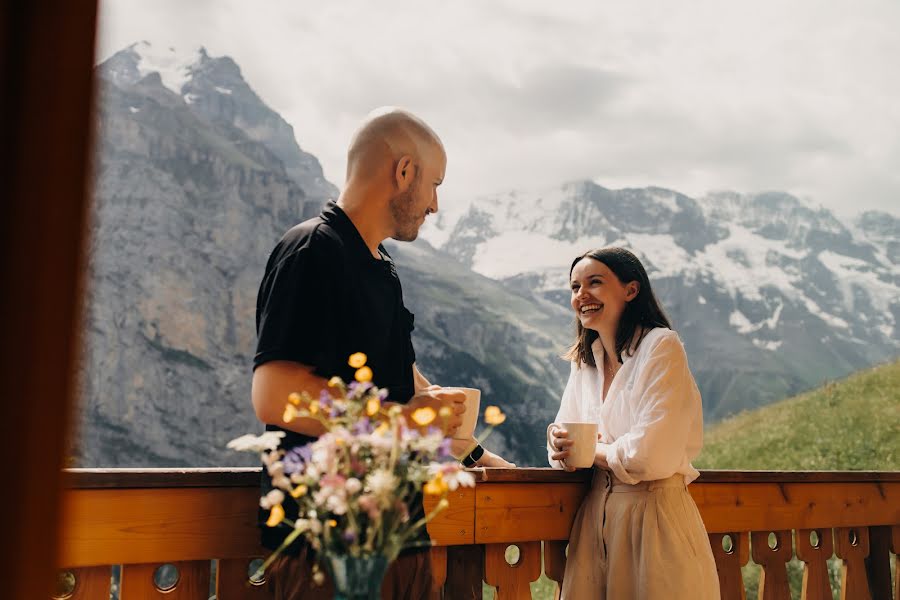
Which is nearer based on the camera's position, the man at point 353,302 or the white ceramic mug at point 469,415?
the man at point 353,302

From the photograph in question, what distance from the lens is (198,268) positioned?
137 ft

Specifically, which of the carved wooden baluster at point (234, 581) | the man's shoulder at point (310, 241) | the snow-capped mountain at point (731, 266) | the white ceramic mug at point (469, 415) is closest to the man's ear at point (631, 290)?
the white ceramic mug at point (469, 415)

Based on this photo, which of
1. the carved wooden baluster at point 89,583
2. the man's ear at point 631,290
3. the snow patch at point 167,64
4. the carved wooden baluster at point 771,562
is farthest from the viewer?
the snow patch at point 167,64

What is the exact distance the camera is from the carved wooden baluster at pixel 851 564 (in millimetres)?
2539

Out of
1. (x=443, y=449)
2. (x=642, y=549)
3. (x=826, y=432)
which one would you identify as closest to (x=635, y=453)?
(x=642, y=549)

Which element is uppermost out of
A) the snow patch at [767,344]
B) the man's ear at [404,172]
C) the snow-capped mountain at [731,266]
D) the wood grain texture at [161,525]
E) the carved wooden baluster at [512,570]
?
the snow-capped mountain at [731,266]

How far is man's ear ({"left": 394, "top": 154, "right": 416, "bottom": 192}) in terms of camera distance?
62.0 inches

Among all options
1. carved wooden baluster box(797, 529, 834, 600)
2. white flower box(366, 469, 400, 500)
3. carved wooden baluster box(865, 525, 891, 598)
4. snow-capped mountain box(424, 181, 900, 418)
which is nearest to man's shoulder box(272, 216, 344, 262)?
white flower box(366, 469, 400, 500)

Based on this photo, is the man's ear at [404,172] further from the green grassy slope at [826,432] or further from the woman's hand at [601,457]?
the green grassy slope at [826,432]

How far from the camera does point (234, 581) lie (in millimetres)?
1569

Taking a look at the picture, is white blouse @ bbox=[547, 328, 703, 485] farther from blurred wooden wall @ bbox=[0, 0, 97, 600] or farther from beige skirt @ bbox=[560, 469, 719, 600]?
blurred wooden wall @ bbox=[0, 0, 97, 600]

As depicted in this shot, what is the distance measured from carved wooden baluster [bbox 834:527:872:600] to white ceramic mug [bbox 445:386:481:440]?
5.24ft

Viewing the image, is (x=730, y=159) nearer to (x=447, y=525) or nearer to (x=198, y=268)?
(x=198, y=268)

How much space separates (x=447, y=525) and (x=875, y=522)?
167cm
